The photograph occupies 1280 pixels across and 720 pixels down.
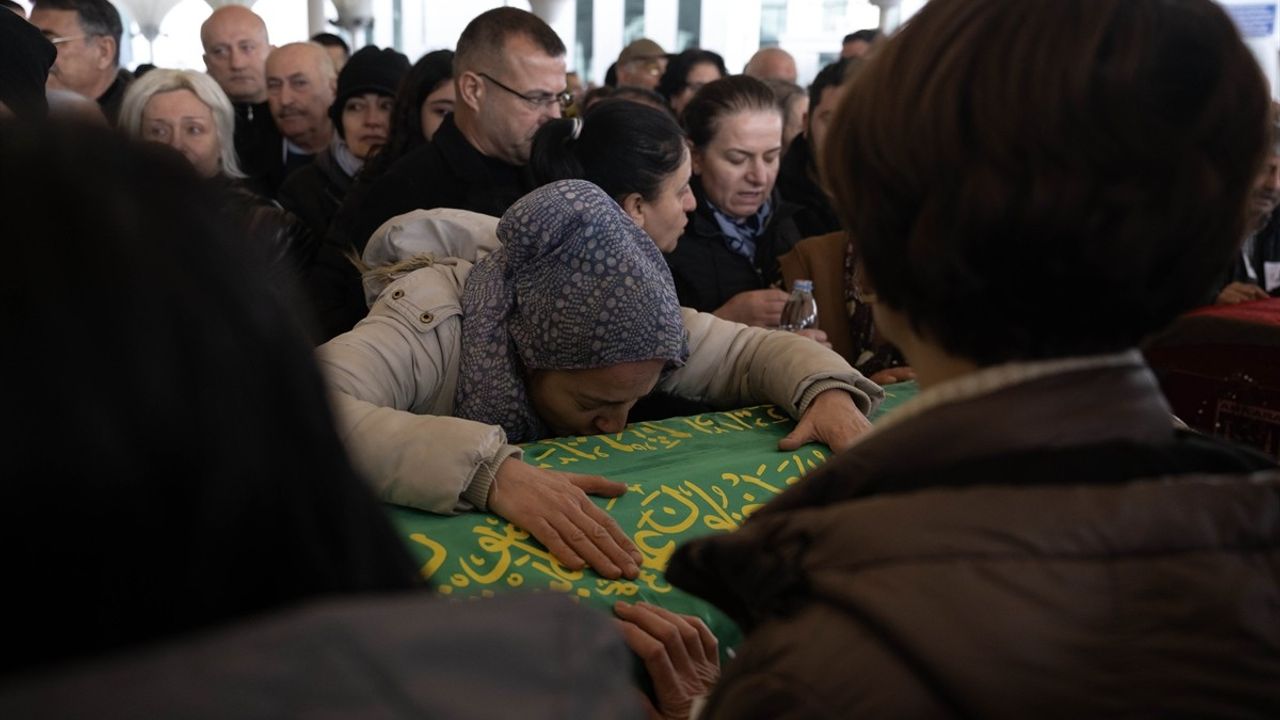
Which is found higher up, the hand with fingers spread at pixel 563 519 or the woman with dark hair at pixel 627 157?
the woman with dark hair at pixel 627 157

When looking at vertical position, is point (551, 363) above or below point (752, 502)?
above

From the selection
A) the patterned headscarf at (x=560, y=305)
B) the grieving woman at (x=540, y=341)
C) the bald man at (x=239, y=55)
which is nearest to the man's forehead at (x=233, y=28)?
the bald man at (x=239, y=55)

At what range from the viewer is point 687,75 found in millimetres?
6008

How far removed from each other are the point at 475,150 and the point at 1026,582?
2.76 meters

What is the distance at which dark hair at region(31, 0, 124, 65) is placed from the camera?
4465mm

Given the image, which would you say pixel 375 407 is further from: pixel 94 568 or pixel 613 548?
pixel 94 568

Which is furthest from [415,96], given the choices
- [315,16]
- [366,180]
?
[315,16]

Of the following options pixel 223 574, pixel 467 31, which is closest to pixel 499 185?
pixel 467 31

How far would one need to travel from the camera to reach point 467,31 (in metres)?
3.58

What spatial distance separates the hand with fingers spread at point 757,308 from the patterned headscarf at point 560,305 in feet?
4.25

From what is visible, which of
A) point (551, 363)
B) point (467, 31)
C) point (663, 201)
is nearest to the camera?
point (551, 363)

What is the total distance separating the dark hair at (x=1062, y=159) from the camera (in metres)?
0.80

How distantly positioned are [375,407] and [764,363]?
83cm

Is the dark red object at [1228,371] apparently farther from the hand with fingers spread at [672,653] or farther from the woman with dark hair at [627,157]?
the hand with fingers spread at [672,653]
